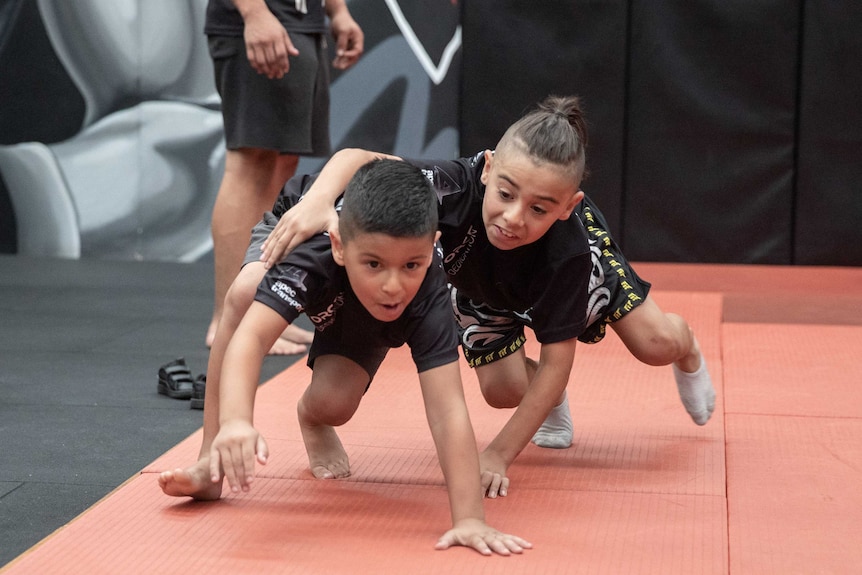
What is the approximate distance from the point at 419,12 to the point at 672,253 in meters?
1.68

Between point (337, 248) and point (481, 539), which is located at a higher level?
point (337, 248)

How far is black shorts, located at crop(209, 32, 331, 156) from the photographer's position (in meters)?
2.80

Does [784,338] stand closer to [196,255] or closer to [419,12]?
[419,12]

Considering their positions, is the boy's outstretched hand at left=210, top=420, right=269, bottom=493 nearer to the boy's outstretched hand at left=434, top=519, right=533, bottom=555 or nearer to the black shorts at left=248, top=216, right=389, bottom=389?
the boy's outstretched hand at left=434, top=519, right=533, bottom=555

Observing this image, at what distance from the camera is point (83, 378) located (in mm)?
2625

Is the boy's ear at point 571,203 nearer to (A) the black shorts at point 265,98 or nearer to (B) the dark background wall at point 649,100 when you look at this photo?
(A) the black shorts at point 265,98

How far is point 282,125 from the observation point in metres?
2.81

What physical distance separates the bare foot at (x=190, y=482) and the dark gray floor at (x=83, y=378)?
17cm

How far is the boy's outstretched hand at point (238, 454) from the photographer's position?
138 cm

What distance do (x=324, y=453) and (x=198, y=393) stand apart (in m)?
0.62

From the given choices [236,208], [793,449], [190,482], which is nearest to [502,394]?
[793,449]

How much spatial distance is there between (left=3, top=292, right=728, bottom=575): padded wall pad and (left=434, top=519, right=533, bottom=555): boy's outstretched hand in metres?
0.02

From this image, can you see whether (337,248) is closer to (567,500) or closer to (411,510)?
(411,510)

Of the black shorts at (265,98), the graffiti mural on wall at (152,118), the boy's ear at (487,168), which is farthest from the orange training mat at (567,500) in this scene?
the graffiti mural on wall at (152,118)
